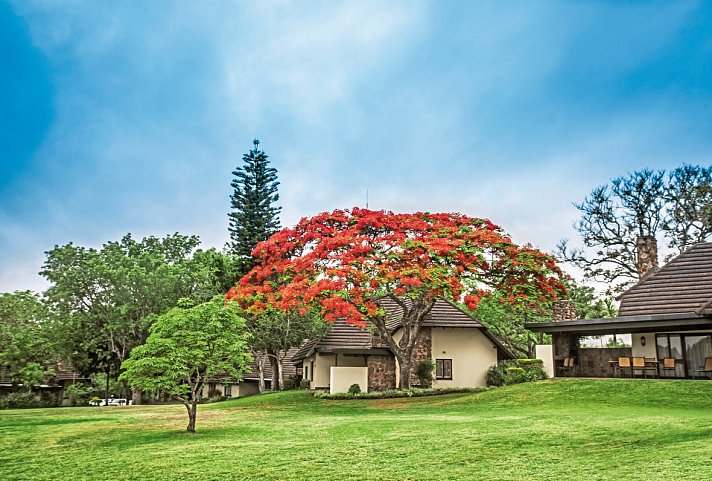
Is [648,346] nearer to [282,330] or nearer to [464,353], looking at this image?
Answer: [464,353]

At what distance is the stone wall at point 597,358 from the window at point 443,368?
221 inches

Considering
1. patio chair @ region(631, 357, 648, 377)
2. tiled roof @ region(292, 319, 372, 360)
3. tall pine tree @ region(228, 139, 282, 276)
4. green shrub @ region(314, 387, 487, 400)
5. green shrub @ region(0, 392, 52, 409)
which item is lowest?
green shrub @ region(0, 392, 52, 409)

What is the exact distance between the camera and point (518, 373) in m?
24.2

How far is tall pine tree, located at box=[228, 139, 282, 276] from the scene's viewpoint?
33.6m

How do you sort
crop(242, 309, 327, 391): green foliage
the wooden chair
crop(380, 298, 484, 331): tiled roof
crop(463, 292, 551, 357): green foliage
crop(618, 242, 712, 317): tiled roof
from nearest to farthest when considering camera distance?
crop(618, 242, 712, 317): tiled roof → the wooden chair → crop(380, 298, 484, 331): tiled roof → crop(242, 309, 327, 391): green foliage → crop(463, 292, 551, 357): green foliage

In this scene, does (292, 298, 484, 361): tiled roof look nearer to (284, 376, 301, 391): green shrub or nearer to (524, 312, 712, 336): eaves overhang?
(284, 376, 301, 391): green shrub

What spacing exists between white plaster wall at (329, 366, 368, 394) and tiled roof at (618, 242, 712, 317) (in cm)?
1037

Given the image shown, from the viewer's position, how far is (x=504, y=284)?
22.3m

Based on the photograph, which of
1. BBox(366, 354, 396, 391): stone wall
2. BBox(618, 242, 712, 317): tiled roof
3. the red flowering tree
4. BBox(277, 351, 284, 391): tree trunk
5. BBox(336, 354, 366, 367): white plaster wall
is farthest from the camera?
BBox(277, 351, 284, 391): tree trunk

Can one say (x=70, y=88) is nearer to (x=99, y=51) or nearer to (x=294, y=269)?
(x=99, y=51)

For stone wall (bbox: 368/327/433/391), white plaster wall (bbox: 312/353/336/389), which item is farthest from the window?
white plaster wall (bbox: 312/353/336/389)

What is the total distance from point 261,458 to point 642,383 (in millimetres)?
14014

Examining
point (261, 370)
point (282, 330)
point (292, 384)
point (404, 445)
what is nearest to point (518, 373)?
point (282, 330)

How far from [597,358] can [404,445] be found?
17.1m
